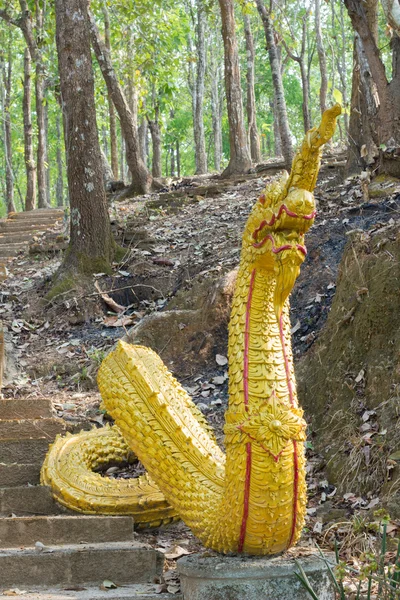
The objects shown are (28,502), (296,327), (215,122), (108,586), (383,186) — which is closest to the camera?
(108,586)

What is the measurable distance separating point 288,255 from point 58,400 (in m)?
4.22

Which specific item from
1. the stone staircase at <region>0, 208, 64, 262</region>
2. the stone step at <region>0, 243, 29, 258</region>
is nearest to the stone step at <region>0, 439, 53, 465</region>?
the stone staircase at <region>0, 208, 64, 262</region>

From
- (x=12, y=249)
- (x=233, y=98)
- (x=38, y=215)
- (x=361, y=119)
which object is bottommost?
(x=12, y=249)

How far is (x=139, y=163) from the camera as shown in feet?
52.4

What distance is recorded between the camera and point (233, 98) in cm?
1566

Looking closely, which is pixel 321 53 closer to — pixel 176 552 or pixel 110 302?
pixel 110 302

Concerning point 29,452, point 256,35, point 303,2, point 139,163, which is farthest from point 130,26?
point 256,35

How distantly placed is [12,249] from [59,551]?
33.2 feet

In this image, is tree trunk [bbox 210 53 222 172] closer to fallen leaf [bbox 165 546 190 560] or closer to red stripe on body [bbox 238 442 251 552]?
fallen leaf [bbox 165 546 190 560]

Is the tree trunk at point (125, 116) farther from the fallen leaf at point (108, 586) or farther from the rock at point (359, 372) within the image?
the fallen leaf at point (108, 586)

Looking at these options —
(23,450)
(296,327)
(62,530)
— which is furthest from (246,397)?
(296,327)

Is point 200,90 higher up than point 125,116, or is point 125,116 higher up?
point 200,90

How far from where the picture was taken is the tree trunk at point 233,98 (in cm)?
1529

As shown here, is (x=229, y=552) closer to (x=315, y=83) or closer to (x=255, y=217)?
(x=255, y=217)
